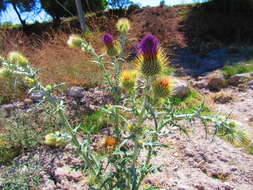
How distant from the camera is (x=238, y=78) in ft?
19.0

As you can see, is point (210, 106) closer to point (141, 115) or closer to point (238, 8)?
point (141, 115)

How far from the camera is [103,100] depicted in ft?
14.3

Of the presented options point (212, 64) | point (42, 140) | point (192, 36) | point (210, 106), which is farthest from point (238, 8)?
point (42, 140)

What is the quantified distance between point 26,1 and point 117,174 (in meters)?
17.2

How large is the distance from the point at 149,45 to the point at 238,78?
195 inches

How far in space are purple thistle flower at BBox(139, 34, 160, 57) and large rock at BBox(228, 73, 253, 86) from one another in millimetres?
4780

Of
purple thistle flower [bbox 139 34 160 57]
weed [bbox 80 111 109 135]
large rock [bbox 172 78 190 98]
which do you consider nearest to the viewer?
purple thistle flower [bbox 139 34 160 57]

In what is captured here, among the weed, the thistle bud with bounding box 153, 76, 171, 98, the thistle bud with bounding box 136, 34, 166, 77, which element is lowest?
the weed

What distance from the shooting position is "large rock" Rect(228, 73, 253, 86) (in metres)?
5.72

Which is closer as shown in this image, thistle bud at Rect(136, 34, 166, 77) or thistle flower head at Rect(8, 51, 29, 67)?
thistle bud at Rect(136, 34, 166, 77)

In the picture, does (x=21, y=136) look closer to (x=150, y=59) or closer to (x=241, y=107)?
(x=150, y=59)

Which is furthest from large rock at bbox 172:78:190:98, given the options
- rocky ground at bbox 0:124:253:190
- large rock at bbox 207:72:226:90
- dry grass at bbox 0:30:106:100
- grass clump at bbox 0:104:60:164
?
grass clump at bbox 0:104:60:164

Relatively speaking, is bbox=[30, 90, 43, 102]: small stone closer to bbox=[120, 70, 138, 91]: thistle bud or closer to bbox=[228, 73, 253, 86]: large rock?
bbox=[120, 70, 138, 91]: thistle bud

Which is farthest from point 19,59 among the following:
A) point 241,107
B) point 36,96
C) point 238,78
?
point 238,78
